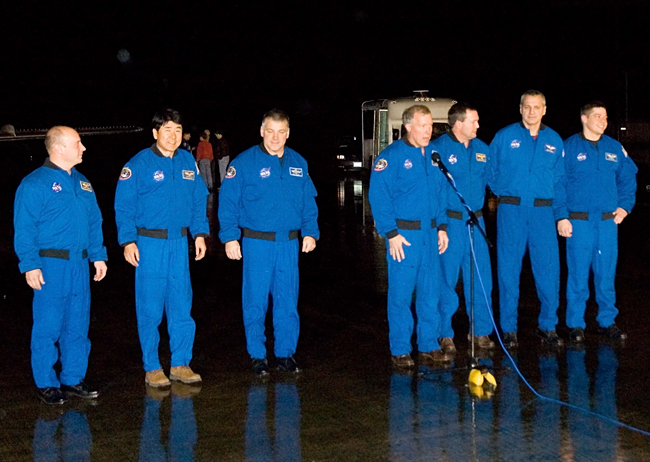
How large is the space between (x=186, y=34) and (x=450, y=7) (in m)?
17.7

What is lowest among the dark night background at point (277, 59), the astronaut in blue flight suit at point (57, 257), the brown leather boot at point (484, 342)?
the brown leather boot at point (484, 342)

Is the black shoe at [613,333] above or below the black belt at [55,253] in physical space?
below

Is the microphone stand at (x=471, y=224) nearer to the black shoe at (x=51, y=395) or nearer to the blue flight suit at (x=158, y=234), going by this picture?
the blue flight suit at (x=158, y=234)

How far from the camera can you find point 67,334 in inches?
246

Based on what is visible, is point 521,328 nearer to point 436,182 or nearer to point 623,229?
point 436,182

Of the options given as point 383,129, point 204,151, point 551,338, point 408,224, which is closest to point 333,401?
point 408,224

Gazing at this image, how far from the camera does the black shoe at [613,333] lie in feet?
26.1

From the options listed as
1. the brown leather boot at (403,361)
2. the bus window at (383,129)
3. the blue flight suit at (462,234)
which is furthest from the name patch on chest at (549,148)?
the bus window at (383,129)

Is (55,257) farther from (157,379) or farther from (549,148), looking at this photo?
(549,148)

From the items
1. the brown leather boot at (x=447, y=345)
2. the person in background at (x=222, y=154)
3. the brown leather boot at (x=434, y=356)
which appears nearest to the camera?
the brown leather boot at (x=434, y=356)

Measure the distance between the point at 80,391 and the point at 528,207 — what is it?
4.07 meters

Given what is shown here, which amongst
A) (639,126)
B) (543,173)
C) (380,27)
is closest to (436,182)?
(543,173)

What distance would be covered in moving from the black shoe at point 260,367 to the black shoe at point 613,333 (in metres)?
3.23

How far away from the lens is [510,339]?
25.5 feet
